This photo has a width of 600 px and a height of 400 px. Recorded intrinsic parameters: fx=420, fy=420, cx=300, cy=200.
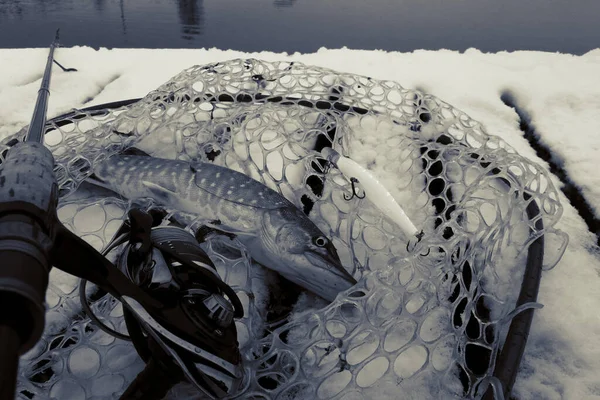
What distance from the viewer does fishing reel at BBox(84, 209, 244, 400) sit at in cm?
86

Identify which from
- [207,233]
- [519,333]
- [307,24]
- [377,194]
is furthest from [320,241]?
[307,24]

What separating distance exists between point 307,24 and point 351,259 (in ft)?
30.1

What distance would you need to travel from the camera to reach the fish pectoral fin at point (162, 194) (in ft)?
5.35

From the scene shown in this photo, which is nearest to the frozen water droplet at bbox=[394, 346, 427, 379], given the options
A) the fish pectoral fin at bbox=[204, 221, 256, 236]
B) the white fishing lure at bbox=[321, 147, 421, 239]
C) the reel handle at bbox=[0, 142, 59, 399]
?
the white fishing lure at bbox=[321, 147, 421, 239]

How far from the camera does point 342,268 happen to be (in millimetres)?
1361

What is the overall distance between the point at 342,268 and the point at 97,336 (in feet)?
2.47

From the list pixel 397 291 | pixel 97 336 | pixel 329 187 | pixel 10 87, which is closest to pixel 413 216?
pixel 329 187

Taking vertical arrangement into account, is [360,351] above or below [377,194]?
below

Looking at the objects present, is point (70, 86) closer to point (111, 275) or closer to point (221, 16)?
point (111, 275)

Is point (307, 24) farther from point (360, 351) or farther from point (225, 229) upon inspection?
point (360, 351)

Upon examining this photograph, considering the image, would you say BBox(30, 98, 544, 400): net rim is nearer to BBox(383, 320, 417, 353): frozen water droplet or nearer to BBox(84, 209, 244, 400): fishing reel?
BBox(383, 320, 417, 353): frozen water droplet

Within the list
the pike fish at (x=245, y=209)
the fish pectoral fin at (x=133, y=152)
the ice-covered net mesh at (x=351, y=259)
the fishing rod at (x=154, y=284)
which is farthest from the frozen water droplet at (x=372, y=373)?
the fish pectoral fin at (x=133, y=152)

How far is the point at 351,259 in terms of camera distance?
4.81 feet

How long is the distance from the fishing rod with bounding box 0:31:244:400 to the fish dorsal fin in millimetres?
571
